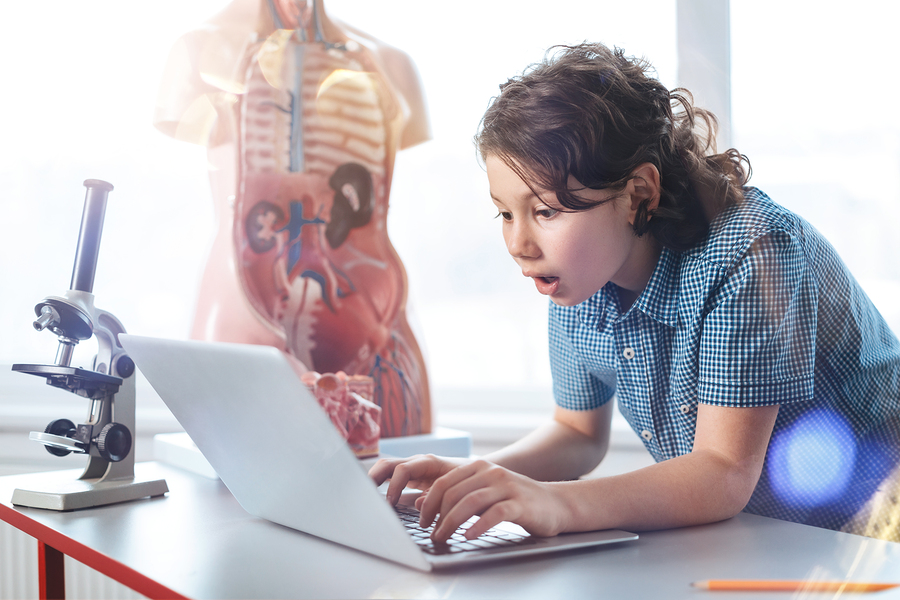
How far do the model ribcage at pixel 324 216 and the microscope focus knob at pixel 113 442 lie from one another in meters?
0.45

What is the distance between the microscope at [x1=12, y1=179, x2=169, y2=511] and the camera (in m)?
0.82

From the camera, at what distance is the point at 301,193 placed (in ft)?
4.48

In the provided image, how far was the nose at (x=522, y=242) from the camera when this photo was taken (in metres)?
0.83

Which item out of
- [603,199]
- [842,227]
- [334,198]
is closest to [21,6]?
[334,198]

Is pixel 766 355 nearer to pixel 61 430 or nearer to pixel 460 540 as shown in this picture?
pixel 460 540

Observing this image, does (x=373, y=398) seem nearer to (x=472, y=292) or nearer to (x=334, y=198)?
(x=334, y=198)

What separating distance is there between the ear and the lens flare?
300 mm

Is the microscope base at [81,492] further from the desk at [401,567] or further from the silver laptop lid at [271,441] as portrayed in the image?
the silver laptop lid at [271,441]

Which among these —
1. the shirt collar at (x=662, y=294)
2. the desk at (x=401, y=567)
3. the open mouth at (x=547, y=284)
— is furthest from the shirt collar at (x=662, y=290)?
the desk at (x=401, y=567)

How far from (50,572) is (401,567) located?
18.4 inches

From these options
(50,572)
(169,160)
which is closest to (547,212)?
(50,572)

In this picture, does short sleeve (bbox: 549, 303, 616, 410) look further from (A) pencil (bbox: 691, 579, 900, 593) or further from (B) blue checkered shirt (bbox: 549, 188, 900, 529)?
(A) pencil (bbox: 691, 579, 900, 593)

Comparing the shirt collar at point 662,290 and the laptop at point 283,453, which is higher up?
the shirt collar at point 662,290

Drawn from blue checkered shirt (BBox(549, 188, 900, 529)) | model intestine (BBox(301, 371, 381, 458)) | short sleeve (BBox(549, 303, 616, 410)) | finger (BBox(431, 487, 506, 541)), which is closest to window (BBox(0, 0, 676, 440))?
model intestine (BBox(301, 371, 381, 458))
